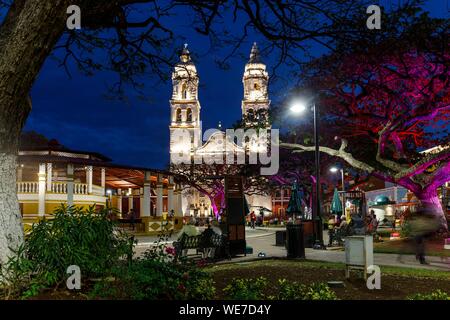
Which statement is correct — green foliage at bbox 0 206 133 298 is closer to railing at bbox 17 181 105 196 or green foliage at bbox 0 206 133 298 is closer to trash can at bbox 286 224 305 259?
trash can at bbox 286 224 305 259

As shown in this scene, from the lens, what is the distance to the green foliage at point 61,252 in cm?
567

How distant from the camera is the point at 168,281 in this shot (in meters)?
5.95

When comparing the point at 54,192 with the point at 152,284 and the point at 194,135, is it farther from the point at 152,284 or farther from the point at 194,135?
the point at 194,135

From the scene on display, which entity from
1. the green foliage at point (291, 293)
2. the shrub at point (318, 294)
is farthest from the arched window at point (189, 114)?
the shrub at point (318, 294)

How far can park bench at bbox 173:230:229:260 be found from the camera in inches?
483

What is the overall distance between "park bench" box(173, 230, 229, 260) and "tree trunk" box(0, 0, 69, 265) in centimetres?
636

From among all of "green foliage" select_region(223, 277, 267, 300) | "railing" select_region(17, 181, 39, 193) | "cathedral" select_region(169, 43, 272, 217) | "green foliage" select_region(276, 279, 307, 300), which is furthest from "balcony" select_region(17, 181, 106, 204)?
"cathedral" select_region(169, 43, 272, 217)

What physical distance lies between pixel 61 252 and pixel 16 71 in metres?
2.43

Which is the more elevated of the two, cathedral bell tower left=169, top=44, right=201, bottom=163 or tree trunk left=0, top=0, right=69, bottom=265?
cathedral bell tower left=169, top=44, right=201, bottom=163

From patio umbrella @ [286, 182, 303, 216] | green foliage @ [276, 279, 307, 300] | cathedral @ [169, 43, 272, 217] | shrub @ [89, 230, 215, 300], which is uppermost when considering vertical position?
cathedral @ [169, 43, 272, 217]

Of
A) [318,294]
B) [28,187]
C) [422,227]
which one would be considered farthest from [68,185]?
[318,294]

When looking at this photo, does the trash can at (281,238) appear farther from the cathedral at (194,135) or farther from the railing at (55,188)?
the cathedral at (194,135)
